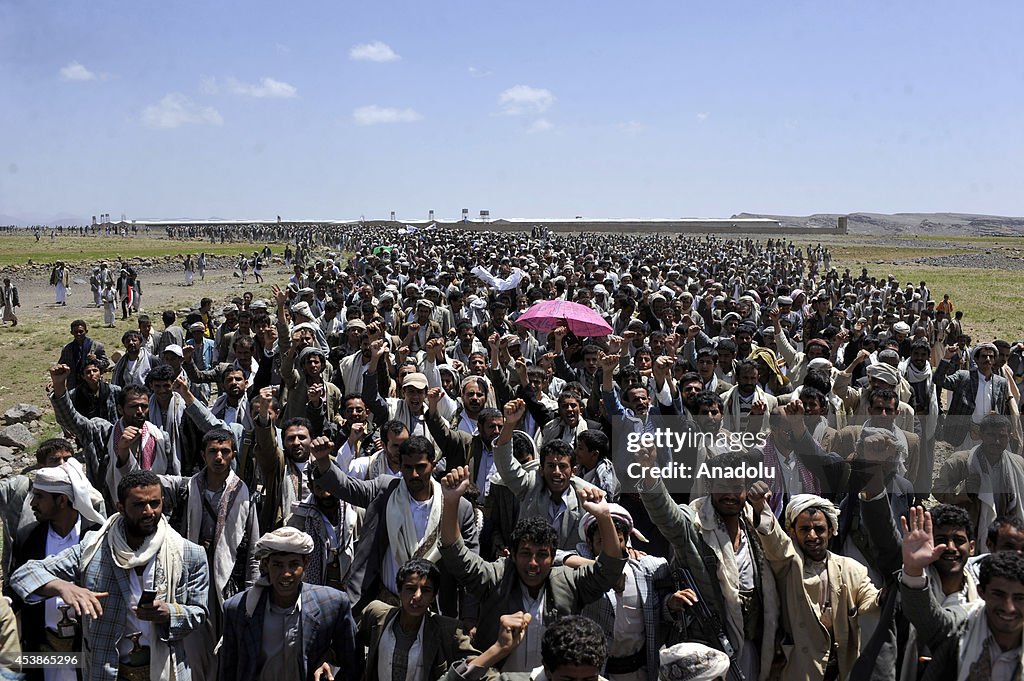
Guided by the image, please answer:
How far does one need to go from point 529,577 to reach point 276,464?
2104 millimetres

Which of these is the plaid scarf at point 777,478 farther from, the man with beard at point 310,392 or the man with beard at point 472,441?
the man with beard at point 310,392

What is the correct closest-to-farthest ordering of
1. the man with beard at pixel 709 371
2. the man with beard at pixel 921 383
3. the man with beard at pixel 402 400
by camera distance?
the man with beard at pixel 402 400 → the man with beard at pixel 709 371 → the man with beard at pixel 921 383

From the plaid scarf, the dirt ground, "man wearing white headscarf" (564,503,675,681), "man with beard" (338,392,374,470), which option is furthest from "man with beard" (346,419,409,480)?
the dirt ground

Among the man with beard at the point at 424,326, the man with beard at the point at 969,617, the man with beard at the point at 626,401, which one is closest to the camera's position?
the man with beard at the point at 969,617

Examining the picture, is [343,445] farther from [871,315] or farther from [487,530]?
[871,315]

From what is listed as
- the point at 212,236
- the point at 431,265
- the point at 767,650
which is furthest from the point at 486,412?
the point at 212,236

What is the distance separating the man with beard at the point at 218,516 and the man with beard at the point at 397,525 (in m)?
0.53

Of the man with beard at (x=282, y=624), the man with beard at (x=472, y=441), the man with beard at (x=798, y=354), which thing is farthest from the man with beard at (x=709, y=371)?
the man with beard at (x=282, y=624)

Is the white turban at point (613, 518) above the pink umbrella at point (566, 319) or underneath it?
underneath

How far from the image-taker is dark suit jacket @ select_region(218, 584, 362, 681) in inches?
133

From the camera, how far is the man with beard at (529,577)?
3.40 meters

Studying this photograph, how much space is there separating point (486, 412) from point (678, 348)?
4.79 metres

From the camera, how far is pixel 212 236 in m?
80.0

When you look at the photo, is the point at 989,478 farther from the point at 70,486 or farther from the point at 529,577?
the point at 70,486
